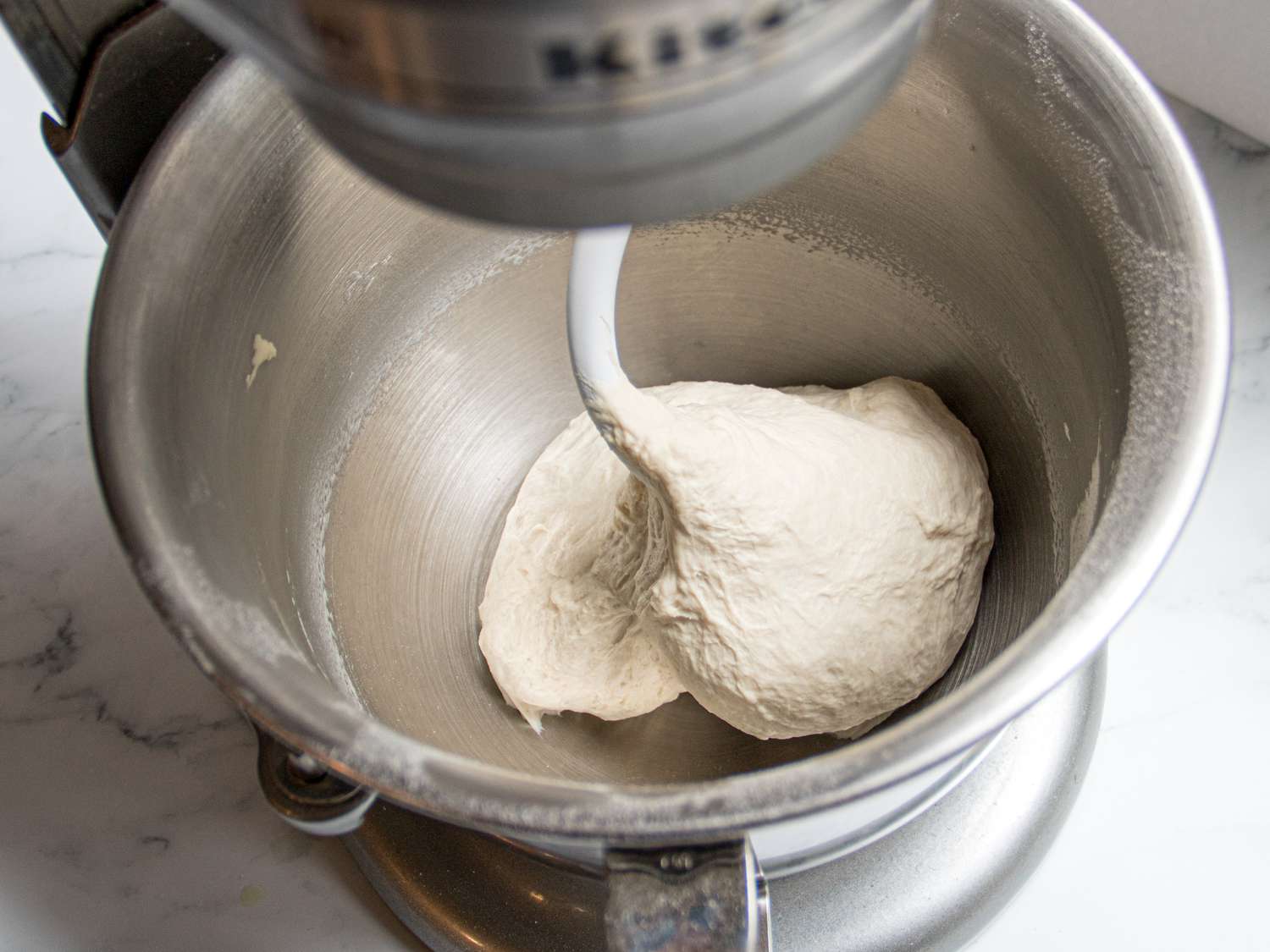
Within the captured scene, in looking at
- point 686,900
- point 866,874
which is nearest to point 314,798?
point 686,900

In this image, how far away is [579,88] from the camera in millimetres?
244

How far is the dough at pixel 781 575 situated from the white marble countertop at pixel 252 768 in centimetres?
23

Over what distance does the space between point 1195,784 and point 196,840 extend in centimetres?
73

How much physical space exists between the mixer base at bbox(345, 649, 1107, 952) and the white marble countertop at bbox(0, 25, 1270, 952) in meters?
0.07

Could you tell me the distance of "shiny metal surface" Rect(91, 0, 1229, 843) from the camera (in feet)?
1.45

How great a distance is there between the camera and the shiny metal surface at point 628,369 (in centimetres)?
44

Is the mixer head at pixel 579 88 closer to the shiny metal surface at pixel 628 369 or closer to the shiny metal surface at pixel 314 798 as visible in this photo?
the shiny metal surface at pixel 628 369

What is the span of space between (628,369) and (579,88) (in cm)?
59

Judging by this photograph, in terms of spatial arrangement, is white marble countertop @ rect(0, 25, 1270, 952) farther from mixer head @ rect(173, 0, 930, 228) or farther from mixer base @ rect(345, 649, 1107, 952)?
mixer head @ rect(173, 0, 930, 228)

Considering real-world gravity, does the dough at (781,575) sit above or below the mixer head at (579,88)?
A: below

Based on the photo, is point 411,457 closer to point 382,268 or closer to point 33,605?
point 382,268

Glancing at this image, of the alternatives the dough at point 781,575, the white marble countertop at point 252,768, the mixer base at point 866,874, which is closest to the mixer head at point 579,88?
the dough at point 781,575

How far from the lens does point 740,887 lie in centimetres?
45

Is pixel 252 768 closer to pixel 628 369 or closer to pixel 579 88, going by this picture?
pixel 628 369
